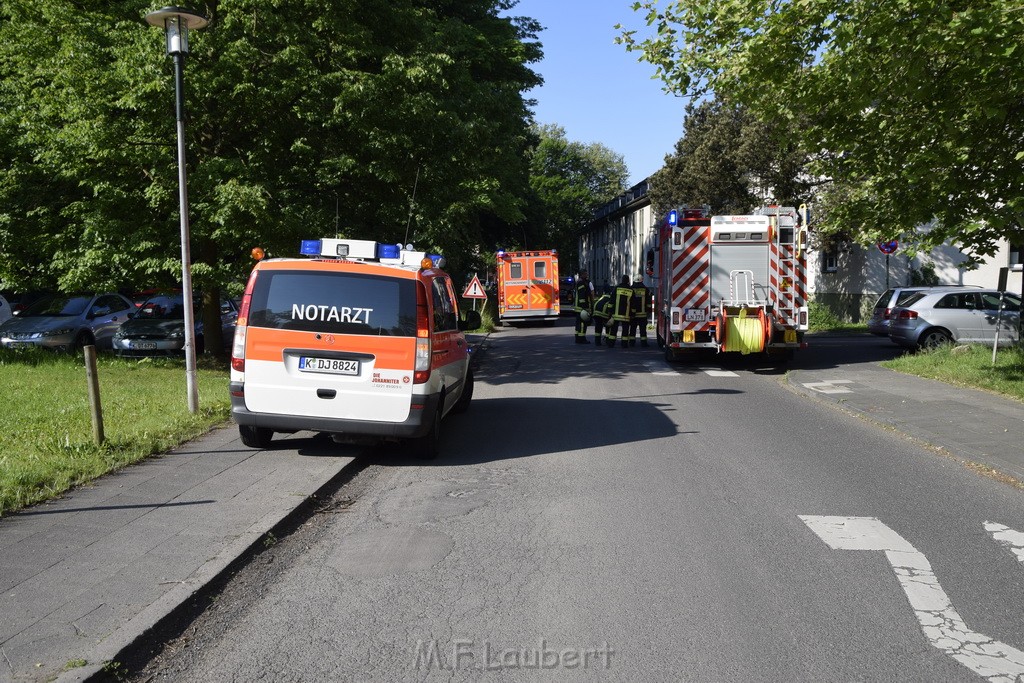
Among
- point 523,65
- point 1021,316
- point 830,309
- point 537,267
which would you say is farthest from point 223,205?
point 830,309

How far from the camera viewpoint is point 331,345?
27.1 ft

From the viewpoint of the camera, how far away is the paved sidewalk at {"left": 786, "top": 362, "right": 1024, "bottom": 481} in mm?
8961

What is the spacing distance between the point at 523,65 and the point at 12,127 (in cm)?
1773

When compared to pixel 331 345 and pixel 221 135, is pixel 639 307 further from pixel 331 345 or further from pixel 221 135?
pixel 331 345

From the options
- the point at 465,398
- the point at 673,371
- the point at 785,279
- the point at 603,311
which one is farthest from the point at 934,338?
the point at 465,398

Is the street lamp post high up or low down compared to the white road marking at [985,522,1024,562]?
up

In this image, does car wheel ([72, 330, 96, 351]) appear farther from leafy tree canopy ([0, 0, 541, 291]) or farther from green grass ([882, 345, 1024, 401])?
green grass ([882, 345, 1024, 401])

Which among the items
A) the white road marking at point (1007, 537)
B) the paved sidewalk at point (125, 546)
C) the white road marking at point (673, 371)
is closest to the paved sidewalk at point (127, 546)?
the paved sidewalk at point (125, 546)

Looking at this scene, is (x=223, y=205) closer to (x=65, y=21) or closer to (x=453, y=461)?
(x=65, y=21)

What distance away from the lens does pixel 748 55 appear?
12.0 meters

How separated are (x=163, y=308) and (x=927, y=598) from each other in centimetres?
1761

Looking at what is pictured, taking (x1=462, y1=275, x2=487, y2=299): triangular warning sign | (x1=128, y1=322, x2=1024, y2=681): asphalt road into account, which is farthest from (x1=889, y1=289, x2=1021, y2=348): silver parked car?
(x1=462, y1=275, x2=487, y2=299): triangular warning sign

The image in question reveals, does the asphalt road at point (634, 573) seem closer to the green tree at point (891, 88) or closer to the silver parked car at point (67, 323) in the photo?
the green tree at point (891, 88)

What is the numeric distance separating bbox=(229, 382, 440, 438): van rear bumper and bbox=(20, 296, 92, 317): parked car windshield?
13178 mm
